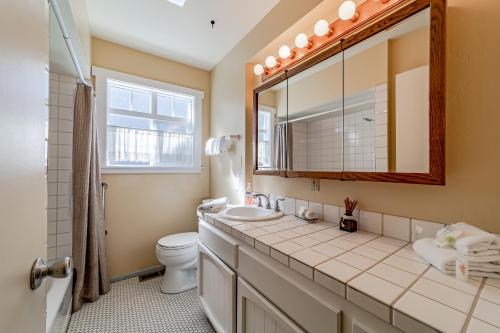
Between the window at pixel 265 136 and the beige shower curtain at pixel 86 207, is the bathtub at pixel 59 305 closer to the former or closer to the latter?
the beige shower curtain at pixel 86 207

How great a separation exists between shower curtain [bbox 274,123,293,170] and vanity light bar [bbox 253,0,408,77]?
48 cm

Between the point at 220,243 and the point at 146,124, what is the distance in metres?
1.74

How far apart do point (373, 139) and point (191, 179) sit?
205cm

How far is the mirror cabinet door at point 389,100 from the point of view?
3.18 ft

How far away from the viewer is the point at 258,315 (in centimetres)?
104

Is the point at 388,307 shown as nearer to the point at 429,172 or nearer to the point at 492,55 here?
the point at 429,172

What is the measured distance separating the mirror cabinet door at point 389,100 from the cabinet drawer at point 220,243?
828 millimetres

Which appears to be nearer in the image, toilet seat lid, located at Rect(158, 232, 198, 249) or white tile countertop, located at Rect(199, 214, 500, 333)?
white tile countertop, located at Rect(199, 214, 500, 333)

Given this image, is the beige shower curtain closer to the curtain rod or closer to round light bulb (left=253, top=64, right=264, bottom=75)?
the curtain rod

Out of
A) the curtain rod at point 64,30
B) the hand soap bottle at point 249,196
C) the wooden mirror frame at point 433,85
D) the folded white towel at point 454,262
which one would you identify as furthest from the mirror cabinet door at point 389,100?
the curtain rod at point 64,30

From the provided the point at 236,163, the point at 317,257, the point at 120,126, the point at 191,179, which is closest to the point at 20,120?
the point at 317,257

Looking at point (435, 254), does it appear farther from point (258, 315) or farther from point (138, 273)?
point (138, 273)

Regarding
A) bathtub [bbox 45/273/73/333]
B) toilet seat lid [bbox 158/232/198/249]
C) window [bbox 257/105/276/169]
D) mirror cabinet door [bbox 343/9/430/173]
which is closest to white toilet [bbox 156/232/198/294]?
toilet seat lid [bbox 158/232/198/249]

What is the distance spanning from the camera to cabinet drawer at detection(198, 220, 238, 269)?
123 centimetres
